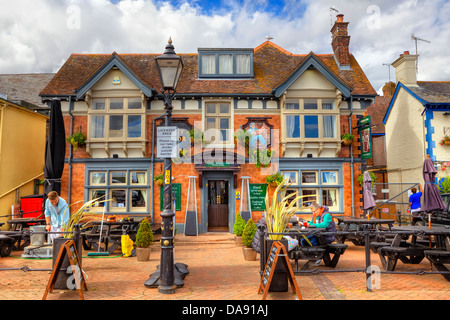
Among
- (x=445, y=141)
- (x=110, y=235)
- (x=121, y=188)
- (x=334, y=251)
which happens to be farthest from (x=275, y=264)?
(x=445, y=141)

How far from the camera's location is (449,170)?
1642cm

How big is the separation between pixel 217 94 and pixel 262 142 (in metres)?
2.96

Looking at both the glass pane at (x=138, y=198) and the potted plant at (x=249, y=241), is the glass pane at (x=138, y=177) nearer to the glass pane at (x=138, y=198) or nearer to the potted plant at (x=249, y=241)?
the glass pane at (x=138, y=198)

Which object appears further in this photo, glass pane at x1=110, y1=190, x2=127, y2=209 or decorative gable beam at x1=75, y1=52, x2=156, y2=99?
glass pane at x1=110, y1=190, x2=127, y2=209

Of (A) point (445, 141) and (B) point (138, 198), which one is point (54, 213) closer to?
(B) point (138, 198)

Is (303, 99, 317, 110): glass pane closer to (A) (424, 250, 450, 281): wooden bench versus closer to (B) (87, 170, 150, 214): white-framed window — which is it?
(B) (87, 170, 150, 214): white-framed window

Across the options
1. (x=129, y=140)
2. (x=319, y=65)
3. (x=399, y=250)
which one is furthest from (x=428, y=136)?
(x=129, y=140)

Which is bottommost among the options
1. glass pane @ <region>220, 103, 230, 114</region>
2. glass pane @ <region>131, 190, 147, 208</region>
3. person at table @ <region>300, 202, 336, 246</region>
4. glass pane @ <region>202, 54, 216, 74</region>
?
person at table @ <region>300, 202, 336, 246</region>

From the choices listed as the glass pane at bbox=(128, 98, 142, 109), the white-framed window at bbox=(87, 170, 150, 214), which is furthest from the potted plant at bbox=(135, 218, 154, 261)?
the glass pane at bbox=(128, 98, 142, 109)

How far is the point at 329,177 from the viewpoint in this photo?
1512 centimetres

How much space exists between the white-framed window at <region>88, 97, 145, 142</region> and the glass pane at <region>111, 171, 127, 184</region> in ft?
5.38

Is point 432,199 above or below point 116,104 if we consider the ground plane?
below

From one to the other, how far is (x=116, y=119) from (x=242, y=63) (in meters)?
6.63

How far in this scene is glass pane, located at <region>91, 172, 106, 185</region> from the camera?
1502cm
